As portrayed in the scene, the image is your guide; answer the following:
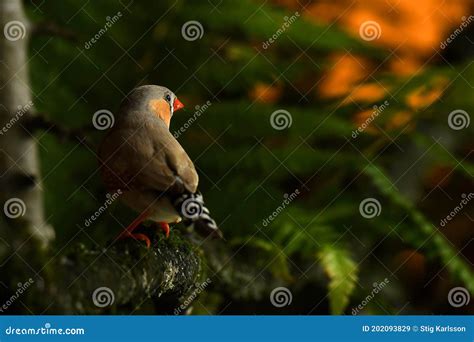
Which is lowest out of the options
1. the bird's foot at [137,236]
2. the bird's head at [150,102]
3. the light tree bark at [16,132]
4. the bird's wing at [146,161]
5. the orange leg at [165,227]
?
the light tree bark at [16,132]

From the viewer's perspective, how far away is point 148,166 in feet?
3.94

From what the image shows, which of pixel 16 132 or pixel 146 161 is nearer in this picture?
pixel 146 161

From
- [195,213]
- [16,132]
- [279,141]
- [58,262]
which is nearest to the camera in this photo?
[195,213]

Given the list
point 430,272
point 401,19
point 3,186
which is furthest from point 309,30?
point 3,186

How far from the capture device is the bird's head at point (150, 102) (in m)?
1.27

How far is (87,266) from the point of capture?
125 centimetres

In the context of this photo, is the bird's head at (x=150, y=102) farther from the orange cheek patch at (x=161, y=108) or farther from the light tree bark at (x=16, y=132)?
the light tree bark at (x=16, y=132)

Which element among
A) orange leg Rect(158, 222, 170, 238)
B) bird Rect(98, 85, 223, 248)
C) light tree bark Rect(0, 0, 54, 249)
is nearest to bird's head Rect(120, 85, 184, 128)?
bird Rect(98, 85, 223, 248)

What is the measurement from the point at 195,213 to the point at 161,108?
0.26 meters

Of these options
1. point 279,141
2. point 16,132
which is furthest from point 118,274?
point 279,141

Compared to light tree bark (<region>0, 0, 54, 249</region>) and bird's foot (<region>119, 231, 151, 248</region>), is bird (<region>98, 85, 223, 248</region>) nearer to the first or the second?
bird's foot (<region>119, 231, 151, 248</region>)

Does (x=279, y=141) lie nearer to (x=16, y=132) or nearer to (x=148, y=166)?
(x=16, y=132)

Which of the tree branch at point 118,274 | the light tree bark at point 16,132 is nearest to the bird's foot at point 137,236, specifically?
the tree branch at point 118,274

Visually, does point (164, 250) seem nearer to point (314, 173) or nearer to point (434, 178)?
point (314, 173)
